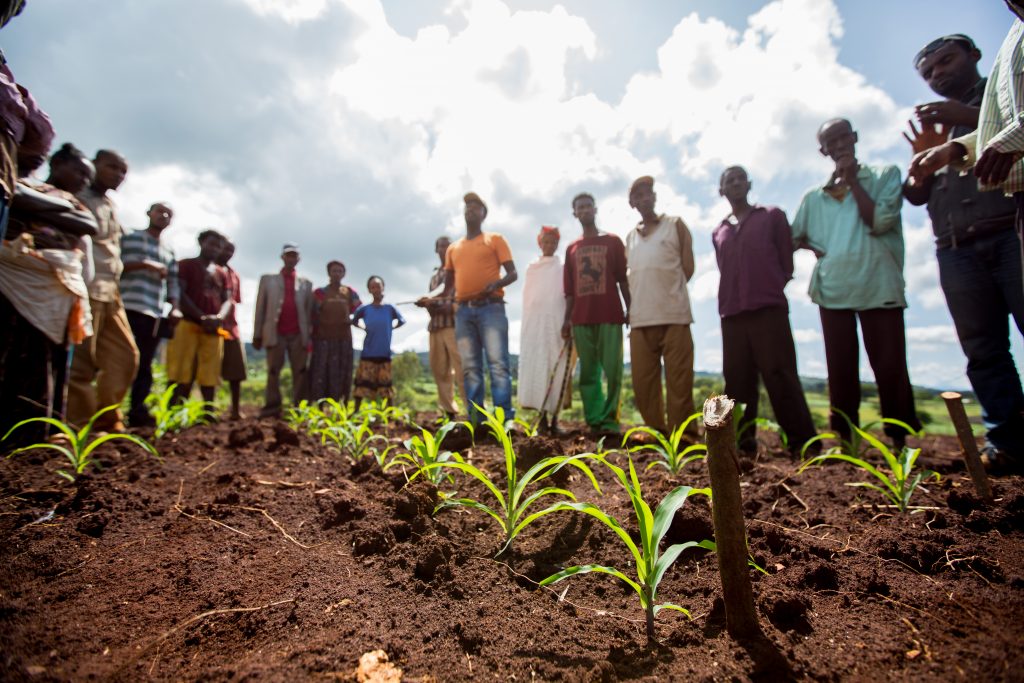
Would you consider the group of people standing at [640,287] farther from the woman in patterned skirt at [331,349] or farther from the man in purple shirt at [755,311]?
the woman in patterned skirt at [331,349]

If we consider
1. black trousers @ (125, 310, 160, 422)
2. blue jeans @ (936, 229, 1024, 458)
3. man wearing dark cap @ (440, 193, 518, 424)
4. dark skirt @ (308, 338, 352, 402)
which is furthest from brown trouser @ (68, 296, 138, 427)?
blue jeans @ (936, 229, 1024, 458)

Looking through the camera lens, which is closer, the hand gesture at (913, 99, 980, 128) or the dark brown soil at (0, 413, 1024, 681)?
the dark brown soil at (0, 413, 1024, 681)

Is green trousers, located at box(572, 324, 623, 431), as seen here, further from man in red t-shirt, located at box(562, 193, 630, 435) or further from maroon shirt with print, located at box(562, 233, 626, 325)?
maroon shirt with print, located at box(562, 233, 626, 325)

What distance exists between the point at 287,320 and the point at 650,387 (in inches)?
183

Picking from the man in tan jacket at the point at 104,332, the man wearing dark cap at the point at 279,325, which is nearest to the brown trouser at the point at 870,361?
the man in tan jacket at the point at 104,332

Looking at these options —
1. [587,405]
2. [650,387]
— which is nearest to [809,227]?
[650,387]

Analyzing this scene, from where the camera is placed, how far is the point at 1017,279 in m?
2.33

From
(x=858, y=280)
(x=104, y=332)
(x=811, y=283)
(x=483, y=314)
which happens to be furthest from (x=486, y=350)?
(x=104, y=332)

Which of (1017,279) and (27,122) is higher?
(27,122)

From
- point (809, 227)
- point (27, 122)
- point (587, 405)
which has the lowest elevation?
point (587, 405)

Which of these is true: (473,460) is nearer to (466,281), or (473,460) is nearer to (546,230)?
(466,281)

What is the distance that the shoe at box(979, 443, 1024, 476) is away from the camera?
2.31 metres

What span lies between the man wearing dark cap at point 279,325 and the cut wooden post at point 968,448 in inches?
239

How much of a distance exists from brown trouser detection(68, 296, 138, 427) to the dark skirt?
2443 millimetres
